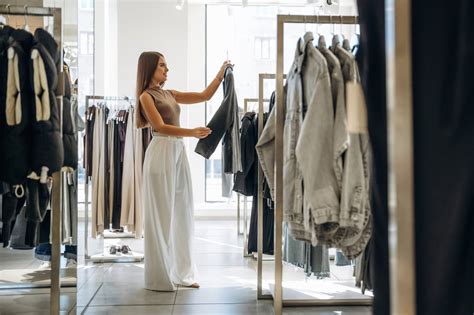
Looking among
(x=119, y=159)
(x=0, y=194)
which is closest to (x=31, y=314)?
(x=0, y=194)

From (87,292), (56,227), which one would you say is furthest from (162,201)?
(56,227)

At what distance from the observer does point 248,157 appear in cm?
353

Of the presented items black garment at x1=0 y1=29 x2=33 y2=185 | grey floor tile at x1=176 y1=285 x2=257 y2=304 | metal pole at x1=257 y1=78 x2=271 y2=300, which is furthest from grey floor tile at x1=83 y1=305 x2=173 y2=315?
black garment at x1=0 y1=29 x2=33 y2=185

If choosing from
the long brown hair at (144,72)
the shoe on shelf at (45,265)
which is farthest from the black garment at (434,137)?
the long brown hair at (144,72)

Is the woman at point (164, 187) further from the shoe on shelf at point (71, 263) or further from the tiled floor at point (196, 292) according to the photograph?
the shoe on shelf at point (71, 263)

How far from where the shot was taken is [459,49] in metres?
0.78

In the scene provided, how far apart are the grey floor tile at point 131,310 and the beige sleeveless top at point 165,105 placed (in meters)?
1.26

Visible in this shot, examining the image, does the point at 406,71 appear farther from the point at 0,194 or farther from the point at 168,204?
the point at 168,204

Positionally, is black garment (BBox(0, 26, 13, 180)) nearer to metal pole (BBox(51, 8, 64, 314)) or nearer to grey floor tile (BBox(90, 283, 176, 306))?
metal pole (BBox(51, 8, 64, 314))

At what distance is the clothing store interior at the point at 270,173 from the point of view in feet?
2.49

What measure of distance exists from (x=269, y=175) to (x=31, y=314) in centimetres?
160

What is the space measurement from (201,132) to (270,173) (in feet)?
2.92

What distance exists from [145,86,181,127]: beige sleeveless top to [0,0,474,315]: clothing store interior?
1 cm

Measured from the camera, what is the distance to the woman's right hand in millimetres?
3135
